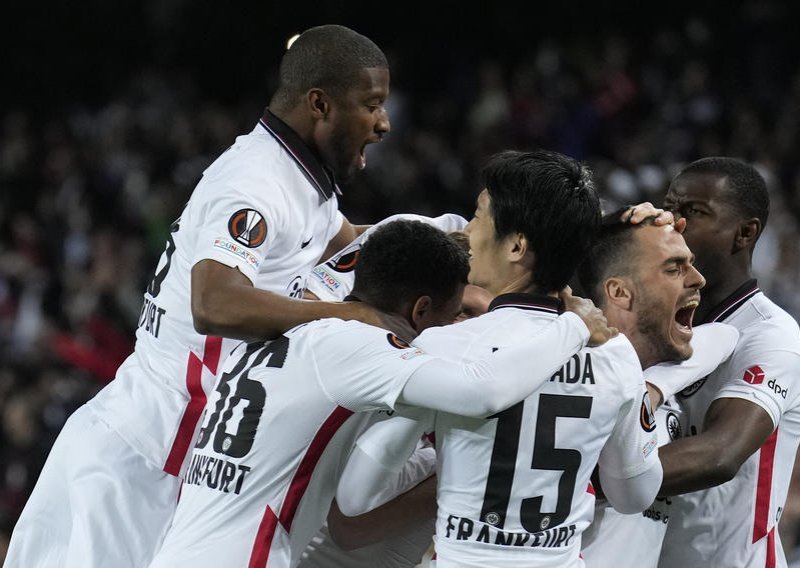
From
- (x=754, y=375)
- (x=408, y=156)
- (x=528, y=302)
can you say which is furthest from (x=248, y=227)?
(x=408, y=156)

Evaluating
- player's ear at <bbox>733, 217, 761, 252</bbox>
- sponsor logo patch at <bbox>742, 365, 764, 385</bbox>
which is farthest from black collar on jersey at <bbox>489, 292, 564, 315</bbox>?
player's ear at <bbox>733, 217, 761, 252</bbox>

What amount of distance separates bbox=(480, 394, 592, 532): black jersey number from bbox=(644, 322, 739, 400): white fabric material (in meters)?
0.63

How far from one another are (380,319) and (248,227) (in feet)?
1.99

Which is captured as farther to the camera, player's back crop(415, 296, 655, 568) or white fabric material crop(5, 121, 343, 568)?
white fabric material crop(5, 121, 343, 568)

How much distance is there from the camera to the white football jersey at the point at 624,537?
12.8ft

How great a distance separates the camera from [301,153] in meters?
4.28

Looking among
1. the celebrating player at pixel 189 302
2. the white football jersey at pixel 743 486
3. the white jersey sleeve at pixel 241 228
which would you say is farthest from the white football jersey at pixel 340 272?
the white football jersey at pixel 743 486

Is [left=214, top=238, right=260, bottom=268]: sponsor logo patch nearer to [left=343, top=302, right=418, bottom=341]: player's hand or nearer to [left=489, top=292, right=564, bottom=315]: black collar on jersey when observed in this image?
[left=343, top=302, right=418, bottom=341]: player's hand

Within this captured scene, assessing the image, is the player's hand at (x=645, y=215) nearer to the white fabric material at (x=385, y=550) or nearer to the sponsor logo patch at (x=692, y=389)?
the sponsor logo patch at (x=692, y=389)

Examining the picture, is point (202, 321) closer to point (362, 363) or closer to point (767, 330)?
point (362, 363)

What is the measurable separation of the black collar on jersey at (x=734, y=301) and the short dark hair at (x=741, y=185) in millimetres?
245

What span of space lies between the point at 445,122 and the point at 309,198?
8.53 m

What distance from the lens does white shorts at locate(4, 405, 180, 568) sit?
414 centimetres

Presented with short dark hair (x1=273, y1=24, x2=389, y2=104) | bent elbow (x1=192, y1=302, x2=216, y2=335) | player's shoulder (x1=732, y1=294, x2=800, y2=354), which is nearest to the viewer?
bent elbow (x1=192, y1=302, x2=216, y2=335)
